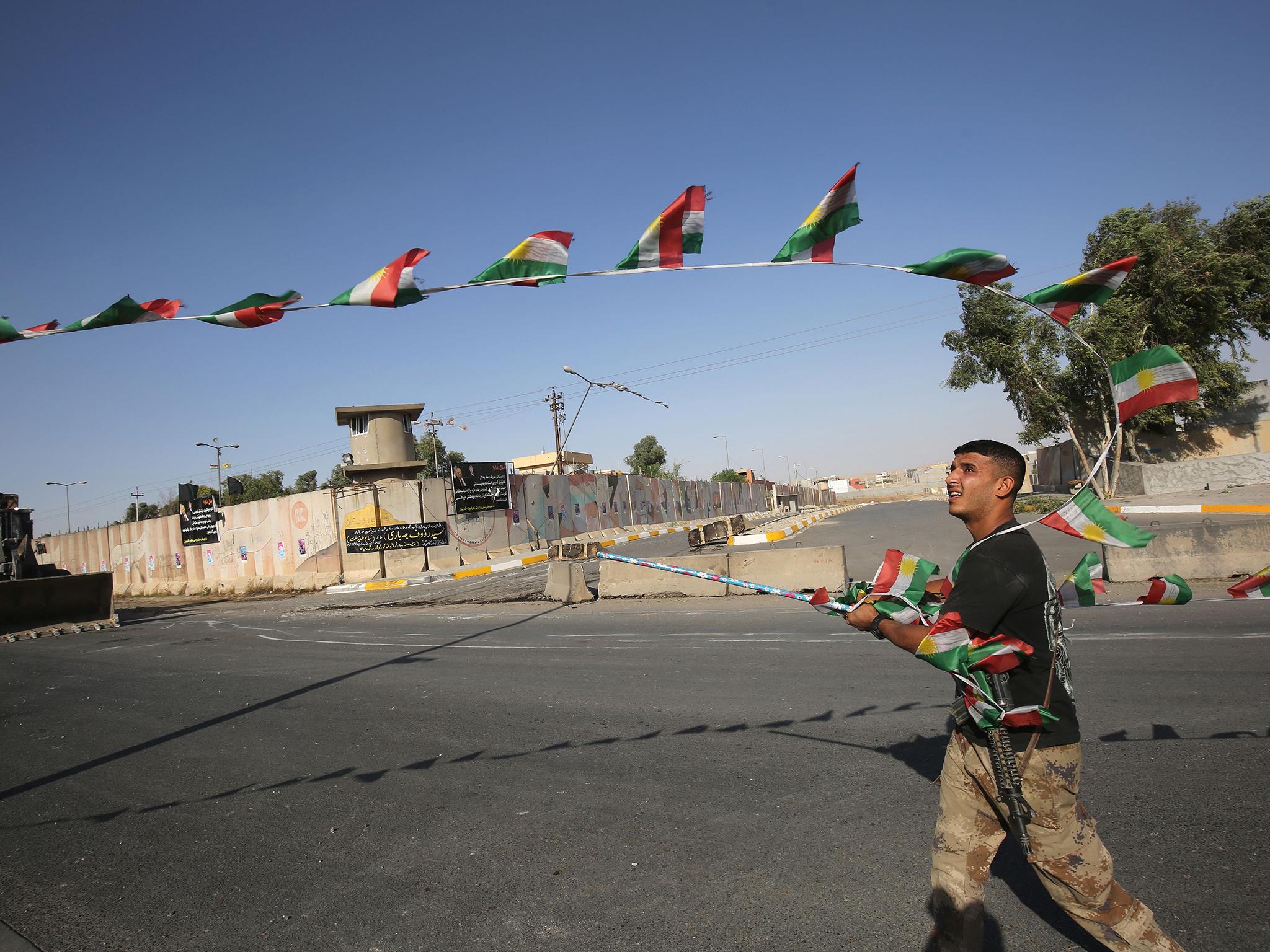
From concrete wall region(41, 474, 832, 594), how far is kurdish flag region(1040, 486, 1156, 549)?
2676cm

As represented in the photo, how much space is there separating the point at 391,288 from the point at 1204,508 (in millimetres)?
25128

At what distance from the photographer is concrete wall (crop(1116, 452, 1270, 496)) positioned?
3312 centimetres

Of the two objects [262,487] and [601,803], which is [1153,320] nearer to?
[601,803]

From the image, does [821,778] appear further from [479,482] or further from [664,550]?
[479,482]

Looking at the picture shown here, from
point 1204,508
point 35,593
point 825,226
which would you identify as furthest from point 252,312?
point 1204,508

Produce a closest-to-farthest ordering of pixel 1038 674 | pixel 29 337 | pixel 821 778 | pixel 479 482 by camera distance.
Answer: pixel 1038 674
pixel 821 778
pixel 29 337
pixel 479 482

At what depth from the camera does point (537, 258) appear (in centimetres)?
647

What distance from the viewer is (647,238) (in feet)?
21.1

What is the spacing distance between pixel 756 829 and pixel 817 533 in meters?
28.1

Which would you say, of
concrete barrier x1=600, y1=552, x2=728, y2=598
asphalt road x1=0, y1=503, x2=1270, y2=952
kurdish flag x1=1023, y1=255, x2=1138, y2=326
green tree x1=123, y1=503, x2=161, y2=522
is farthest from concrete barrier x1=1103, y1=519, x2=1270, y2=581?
green tree x1=123, y1=503, x2=161, y2=522

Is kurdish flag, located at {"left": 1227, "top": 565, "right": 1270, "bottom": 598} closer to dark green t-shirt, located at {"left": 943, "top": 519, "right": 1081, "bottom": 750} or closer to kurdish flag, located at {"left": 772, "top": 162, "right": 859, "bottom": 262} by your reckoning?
dark green t-shirt, located at {"left": 943, "top": 519, "right": 1081, "bottom": 750}

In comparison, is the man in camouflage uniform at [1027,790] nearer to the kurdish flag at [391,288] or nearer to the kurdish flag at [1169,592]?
the kurdish flag at [1169,592]

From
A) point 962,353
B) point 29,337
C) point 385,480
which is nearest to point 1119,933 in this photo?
point 29,337

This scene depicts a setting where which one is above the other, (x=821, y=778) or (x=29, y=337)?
(x=29, y=337)
